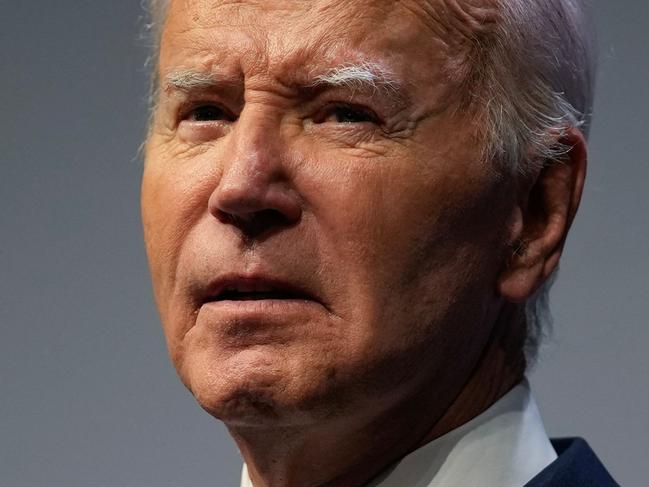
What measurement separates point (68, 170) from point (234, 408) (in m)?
1.16

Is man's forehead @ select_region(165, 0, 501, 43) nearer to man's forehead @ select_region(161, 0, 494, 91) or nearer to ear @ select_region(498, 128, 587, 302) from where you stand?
→ man's forehead @ select_region(161, 0, 494, 91)

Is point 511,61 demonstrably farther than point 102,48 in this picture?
No

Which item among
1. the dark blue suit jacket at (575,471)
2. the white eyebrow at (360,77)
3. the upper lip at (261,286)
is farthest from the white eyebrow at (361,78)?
the dark blue suit jacket at (575,471)

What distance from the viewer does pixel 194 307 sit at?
5.65 ft

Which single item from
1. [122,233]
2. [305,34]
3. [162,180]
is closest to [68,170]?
[122,233]

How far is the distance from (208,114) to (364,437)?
43 centimetres

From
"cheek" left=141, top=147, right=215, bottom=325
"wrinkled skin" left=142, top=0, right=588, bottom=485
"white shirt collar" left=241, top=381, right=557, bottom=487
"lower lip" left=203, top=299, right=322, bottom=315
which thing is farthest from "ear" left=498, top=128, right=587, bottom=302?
"cheek" left=141, top=147, right=215, bottom=325

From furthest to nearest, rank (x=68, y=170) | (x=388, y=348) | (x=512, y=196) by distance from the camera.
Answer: (x=68, y=170) < (x=512, y=196) < (x=388, y=348)

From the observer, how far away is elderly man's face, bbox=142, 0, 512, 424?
164 cm

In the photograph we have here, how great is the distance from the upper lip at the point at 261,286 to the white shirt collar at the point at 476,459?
0.87 feet

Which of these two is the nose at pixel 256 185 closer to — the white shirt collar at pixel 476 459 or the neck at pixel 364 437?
the neck at pixel 364 437

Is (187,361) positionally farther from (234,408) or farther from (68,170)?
(68,170)

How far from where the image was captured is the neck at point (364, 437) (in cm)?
173

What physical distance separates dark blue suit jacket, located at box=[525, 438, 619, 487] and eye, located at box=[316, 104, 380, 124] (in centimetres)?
47
